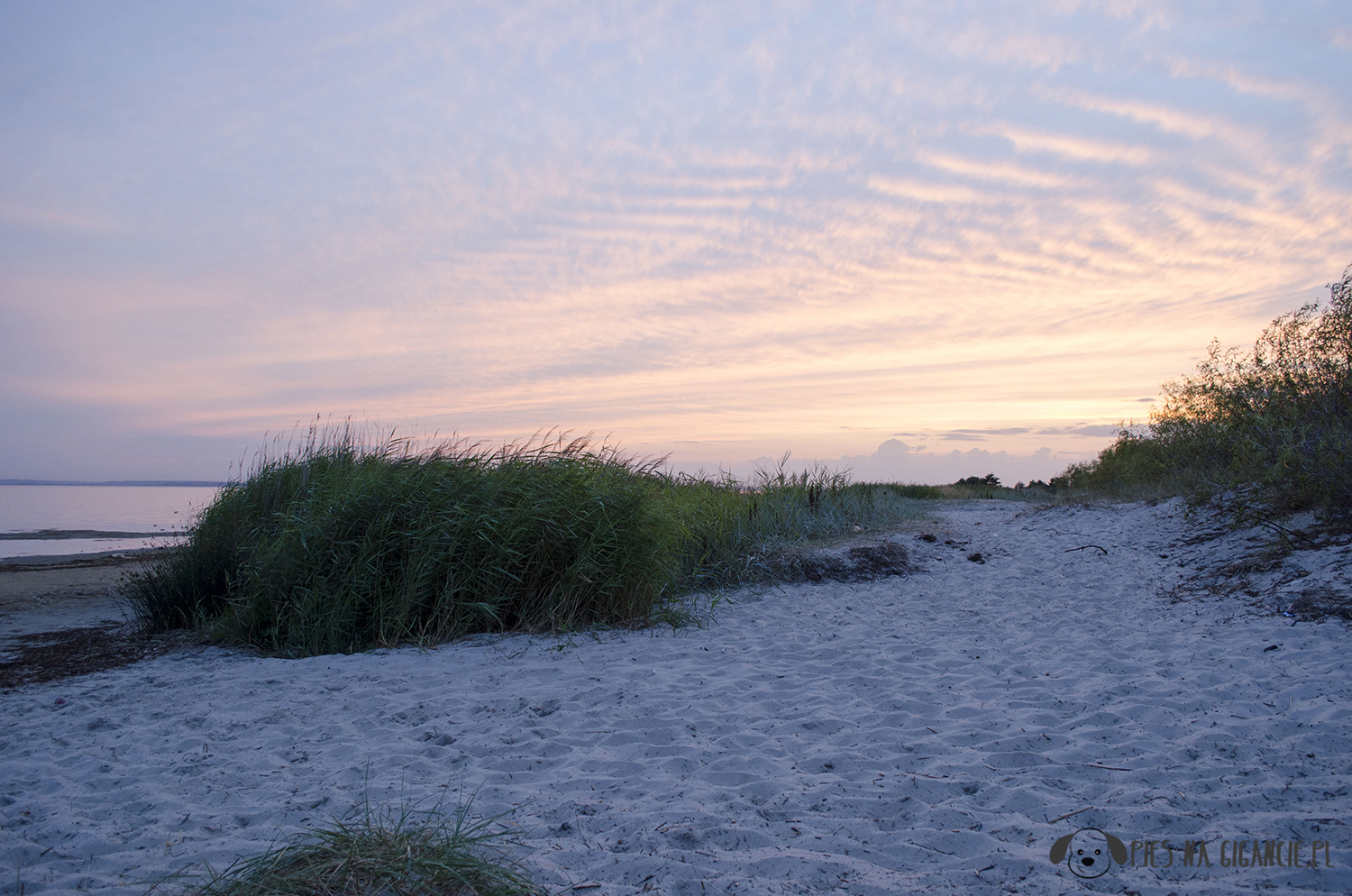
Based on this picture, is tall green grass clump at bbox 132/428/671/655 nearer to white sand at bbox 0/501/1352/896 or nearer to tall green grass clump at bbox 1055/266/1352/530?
white sand at bbox 0/501/1352/896

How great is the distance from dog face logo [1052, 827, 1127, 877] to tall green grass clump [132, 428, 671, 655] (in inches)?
154

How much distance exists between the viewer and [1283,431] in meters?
6.92

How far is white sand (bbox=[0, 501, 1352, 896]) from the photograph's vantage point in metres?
2.29

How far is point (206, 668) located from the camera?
4.95 meters

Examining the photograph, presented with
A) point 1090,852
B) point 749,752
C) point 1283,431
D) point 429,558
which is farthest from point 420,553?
point 1283,431

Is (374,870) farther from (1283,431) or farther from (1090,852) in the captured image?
(1283,431)

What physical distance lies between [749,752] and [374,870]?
173cm

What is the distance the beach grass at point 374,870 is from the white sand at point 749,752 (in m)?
0.23

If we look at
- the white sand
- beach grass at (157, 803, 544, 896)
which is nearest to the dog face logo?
the white sand

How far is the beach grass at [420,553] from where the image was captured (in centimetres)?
546

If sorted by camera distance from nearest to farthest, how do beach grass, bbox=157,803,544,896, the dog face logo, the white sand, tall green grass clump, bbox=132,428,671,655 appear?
beach grass, bbox=157,803,544,896 → the dog face logo → the white sand → tall green grass clump, bbox=132,428,671,655

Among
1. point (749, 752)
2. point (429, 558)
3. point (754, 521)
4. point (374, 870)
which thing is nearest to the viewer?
point (374, 870)

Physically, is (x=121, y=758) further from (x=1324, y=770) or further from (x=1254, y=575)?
(x=1254, y=575)

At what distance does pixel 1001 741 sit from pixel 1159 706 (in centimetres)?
100
